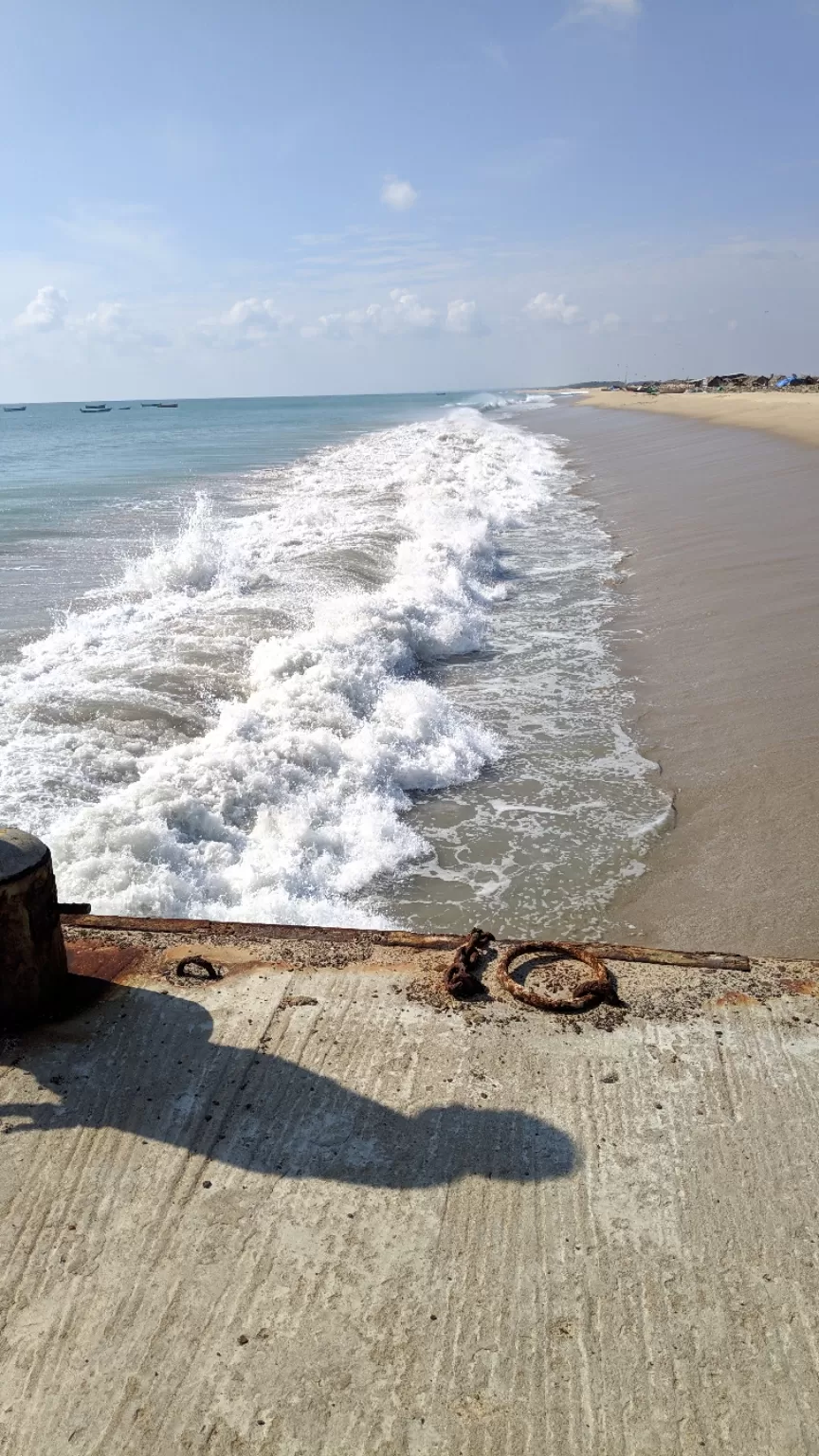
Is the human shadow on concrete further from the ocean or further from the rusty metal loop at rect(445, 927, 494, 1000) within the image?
the ocean

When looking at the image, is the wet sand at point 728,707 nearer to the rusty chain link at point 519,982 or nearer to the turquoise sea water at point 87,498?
the rusty chain link at point 519,982

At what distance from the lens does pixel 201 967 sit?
11.7 ft

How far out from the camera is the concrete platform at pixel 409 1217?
2088 mm

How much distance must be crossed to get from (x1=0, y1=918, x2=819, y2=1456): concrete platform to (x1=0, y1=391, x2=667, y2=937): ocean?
155 cm

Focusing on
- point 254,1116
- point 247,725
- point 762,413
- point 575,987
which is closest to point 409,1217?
point 254,1116

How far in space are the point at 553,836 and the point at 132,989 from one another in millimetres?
2942

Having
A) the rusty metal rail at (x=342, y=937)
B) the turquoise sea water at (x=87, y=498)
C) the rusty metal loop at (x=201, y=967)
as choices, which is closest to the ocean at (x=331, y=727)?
the turquoise sea water at (x=87, y=498)

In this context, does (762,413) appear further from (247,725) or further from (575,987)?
(575,987)

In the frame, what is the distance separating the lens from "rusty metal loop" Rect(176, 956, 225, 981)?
3.53 metres

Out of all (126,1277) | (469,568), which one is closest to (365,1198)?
(126,1277)

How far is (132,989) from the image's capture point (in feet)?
11.4

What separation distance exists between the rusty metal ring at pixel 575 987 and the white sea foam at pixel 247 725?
1487mm

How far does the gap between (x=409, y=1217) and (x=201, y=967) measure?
4.51 ft

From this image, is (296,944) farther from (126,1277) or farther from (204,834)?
(204,834)
